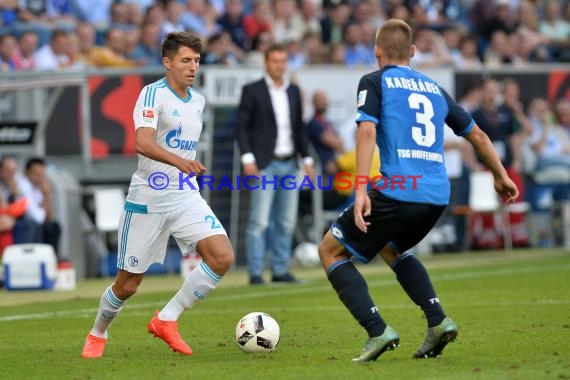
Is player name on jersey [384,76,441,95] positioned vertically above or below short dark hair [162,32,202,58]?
below

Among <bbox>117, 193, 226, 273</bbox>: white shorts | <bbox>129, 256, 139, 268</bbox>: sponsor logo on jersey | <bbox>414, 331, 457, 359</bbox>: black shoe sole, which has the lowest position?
<bbox>414, 331, 457, 359</bbox>: black shoe sole

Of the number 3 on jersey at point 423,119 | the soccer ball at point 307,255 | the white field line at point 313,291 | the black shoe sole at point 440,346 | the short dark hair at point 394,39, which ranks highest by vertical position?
the short dark hair at point 394,39

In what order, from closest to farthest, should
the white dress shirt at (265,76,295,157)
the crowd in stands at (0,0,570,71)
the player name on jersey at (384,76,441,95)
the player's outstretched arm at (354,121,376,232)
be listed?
1. the player's outstretched arm at (354,121,376,232)
2. the player name on jersey at (384,76,441,95)
3. the white dress shirt at (265,76,295,157)
4. the crowd in stands at (0,0,570,71)

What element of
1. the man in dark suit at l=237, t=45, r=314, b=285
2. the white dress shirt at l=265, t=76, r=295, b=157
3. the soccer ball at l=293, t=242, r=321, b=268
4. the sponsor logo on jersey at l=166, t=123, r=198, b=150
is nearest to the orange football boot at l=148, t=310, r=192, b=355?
the sponsor logo on jersey at l=166, t=123, r=198, b=150

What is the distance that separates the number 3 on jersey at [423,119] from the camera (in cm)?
778

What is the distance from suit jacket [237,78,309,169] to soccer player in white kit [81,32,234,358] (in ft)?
19.3

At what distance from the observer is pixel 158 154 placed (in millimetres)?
8258

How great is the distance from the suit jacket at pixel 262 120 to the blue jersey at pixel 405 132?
694cm

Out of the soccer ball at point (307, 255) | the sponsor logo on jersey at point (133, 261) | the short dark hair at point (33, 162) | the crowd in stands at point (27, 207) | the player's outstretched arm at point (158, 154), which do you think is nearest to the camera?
the player's outstretched arm at point (158, 154)

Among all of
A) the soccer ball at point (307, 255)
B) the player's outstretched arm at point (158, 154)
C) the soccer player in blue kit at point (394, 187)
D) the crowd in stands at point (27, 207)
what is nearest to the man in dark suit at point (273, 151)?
the soccer ball at point (307, 255)

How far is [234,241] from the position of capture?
17.8 meters

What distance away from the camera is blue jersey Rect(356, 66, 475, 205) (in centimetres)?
770

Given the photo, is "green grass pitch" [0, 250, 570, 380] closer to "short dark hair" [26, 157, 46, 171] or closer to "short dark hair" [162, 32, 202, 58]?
"short dark hair" [26, 157, 46, 171]

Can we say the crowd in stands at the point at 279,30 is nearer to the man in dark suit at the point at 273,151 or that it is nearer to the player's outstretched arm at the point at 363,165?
the man in dark suit at the point at 273,151
